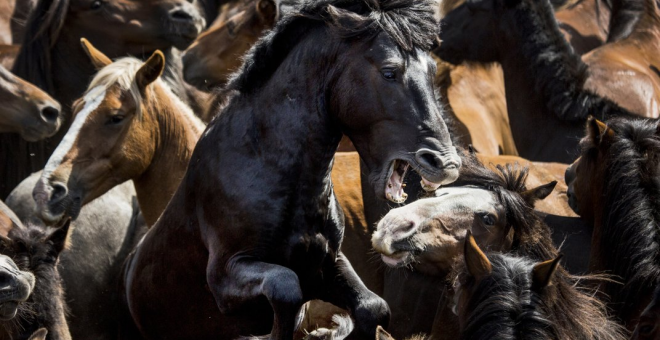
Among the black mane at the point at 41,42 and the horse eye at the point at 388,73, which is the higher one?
the horse eye at the point at 388,73

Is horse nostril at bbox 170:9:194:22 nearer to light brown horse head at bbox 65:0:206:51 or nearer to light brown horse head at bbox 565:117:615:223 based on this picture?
light brown horse head at bbox 65:0:206:51

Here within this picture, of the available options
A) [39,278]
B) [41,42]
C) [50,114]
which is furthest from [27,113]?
[39,278]

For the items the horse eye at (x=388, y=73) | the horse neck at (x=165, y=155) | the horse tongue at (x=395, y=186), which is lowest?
the horse neck at (x=165, y=155)

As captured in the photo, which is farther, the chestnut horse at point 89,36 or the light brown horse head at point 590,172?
the chestnut horse at point 89,36

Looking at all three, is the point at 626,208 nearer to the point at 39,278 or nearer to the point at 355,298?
the point at 355,298

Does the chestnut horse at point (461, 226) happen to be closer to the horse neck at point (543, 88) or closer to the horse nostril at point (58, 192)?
the horse nostril at point (58, 192)

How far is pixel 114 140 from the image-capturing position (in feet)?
18.3

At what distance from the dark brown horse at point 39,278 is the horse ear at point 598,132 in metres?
2.39

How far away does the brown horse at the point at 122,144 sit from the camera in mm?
5492

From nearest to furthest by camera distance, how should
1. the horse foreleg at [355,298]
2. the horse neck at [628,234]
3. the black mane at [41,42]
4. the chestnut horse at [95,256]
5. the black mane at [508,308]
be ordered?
the black mane at [508,308] < the horse foreleg at [355,298] < the horse neck at [628,234] < the chestnut horse at [95,256] < the black mane at [41,42]

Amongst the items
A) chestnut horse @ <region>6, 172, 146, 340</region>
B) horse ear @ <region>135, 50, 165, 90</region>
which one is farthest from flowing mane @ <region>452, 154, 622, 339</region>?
chestnut horse @ <region>6, 172, 146, 340</region>

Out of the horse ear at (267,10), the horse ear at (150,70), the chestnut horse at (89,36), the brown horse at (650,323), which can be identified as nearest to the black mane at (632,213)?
the brown horse at (650,323)

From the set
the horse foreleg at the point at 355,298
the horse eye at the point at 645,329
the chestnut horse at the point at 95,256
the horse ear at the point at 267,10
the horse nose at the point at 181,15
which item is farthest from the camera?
the horse nose at the point at 181,15

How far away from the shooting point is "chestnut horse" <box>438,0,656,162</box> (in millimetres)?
7359
